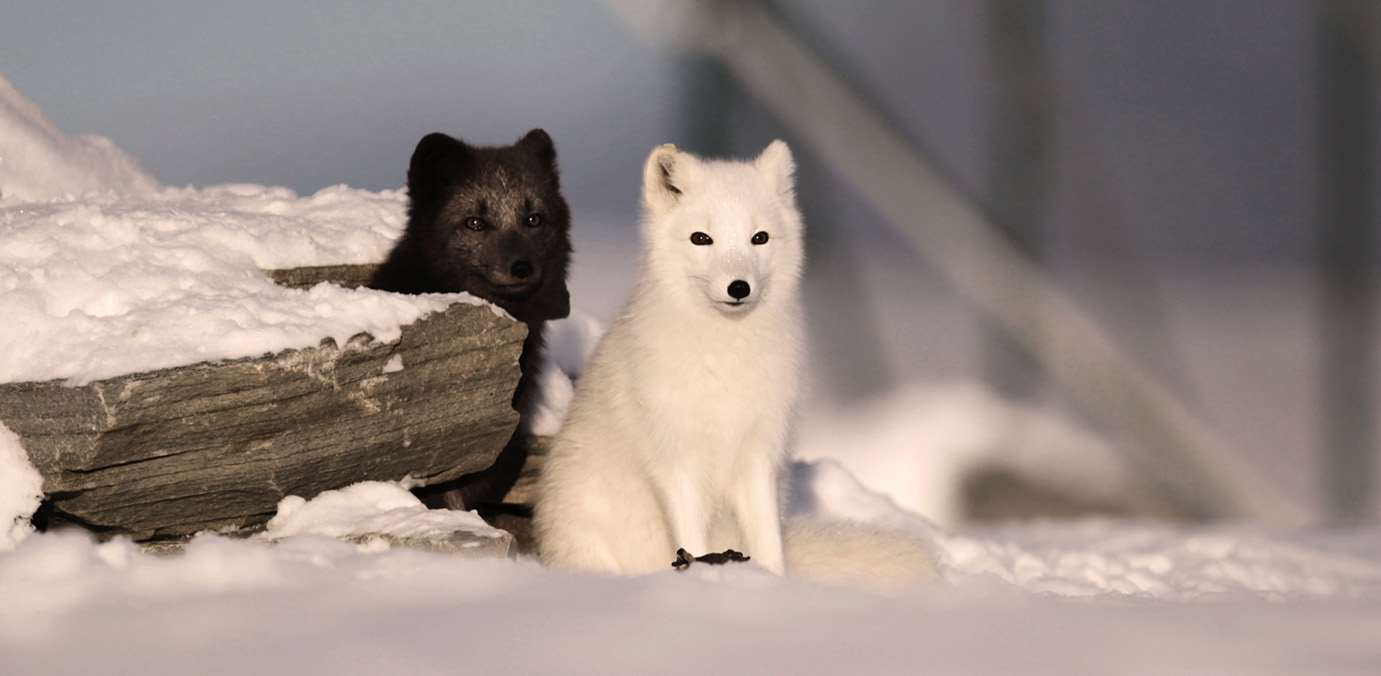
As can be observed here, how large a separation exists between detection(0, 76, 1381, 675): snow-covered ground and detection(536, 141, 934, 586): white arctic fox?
67 cm

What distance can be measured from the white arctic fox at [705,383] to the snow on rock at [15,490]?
1.97 meters

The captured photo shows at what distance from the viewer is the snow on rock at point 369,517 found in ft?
17.4

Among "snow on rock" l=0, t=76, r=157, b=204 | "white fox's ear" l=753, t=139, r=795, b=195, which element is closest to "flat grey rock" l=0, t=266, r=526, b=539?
"white fox's ear" l=753, t=139, r=795, b=195

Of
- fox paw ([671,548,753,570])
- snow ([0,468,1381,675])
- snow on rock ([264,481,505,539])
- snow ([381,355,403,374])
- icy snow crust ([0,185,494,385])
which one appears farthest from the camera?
snow ([381,355,403,374])

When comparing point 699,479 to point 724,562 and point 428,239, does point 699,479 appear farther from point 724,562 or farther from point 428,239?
point 428,239

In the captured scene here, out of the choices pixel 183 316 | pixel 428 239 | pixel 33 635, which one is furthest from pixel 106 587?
pixel 428 239

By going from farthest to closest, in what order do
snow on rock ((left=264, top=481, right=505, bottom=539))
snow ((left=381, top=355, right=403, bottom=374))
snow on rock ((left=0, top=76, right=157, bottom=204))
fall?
snow on rock ((left=0, top=76, right=157, bottom=204)) < snow ((left=381, top=355, right=403, bottom=374)) < snow on rock ((left=264, top=481, right=505, bottom=539))

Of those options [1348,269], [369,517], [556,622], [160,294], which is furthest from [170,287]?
[1348,269]

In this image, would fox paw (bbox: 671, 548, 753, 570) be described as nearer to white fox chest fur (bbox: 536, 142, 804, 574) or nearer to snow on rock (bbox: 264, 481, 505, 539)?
white fox chest fur (bbox: 536, 142, 804, 574)

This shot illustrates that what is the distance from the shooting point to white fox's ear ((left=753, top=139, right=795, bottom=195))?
17.2ft

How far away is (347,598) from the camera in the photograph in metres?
3.65

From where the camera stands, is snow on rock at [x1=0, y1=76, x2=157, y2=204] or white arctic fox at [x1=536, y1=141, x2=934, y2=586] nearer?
white arctic fox at [x1=536, y1=141, x2=934, y2=586]

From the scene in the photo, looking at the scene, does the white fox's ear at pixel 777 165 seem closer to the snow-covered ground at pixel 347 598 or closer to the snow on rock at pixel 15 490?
the snow-covered ground at pixel 347 598

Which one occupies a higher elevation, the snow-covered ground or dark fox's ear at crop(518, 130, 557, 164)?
dark fox's ear at crop(518, 130, 557, 164)
